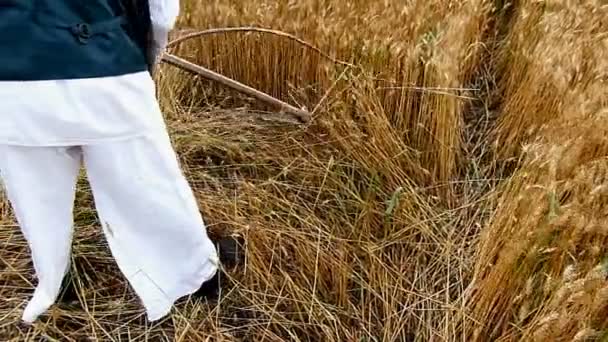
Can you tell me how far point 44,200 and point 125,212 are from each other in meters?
0.13

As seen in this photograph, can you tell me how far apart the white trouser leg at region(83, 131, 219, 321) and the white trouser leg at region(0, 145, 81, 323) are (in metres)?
0.04

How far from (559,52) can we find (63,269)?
1.25m

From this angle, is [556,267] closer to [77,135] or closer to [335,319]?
[335,319]

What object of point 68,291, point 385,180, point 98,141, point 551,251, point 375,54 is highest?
point 98,141

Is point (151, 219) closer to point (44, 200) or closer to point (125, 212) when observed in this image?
point (125, 212)

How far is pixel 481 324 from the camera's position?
1374mm

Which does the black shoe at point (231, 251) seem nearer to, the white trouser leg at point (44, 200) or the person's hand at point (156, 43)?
the white trouser leg at point (44, 200)

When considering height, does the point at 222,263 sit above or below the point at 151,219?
below

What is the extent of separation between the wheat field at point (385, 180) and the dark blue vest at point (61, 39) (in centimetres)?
60

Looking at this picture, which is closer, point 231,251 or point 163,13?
point 163,13

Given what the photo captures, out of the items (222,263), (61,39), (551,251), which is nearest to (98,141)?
(61,39)

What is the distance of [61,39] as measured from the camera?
107 centimetres

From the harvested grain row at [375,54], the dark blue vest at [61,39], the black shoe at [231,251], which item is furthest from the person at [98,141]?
the harvested grain row at [375,54]

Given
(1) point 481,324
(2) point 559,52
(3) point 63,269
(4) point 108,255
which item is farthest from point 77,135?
(2) point 559,52
